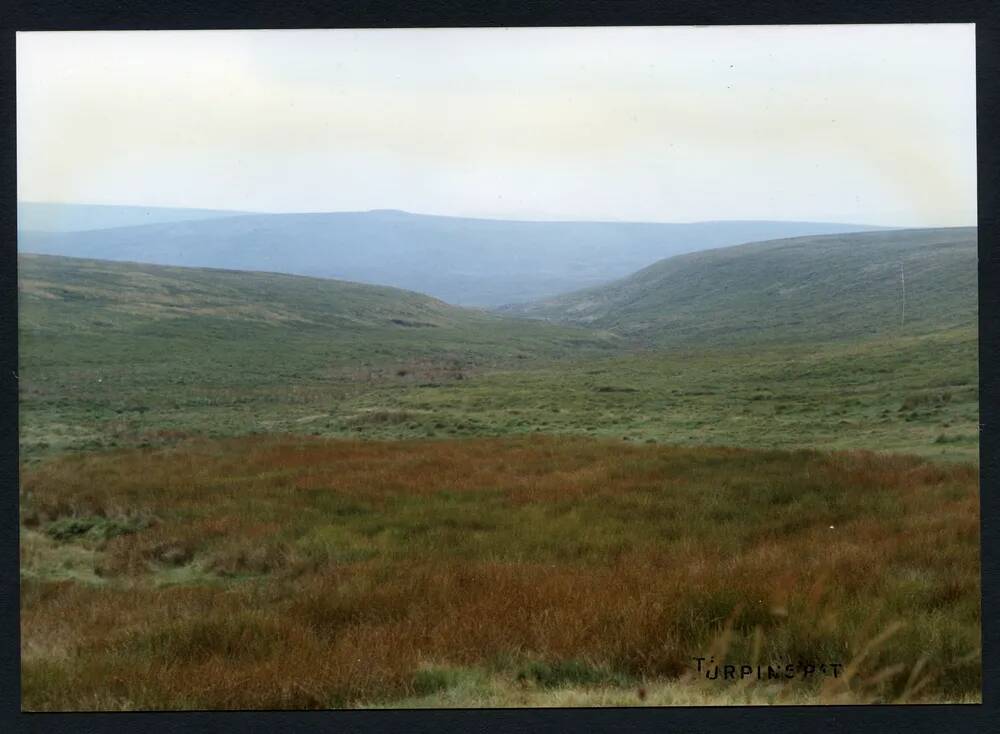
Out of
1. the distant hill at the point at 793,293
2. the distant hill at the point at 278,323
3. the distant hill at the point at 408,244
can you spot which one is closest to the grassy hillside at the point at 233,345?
the distant hill at the point at 278,323

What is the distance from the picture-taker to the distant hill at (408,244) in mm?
6980

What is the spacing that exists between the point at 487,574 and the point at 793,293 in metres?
4.48

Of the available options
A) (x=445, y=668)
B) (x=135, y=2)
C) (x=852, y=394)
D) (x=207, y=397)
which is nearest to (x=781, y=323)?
(x=852, y=394)

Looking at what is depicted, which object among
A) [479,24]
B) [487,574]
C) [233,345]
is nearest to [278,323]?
[233,345]

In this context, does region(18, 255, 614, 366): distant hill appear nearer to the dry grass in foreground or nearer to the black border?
the dry grass in foreground

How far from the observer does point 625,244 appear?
7262 millimetres

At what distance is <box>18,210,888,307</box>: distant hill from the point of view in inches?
275

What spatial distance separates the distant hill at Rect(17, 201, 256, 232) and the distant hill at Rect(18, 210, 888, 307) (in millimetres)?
63

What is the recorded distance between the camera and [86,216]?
21.9ft

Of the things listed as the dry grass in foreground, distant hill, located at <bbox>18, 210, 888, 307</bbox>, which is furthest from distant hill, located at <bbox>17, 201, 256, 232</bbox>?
the dry grass in foreground

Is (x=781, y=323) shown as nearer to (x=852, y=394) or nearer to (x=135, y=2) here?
(x=852, y=394)

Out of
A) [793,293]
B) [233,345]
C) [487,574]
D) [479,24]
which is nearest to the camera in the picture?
[479,24]

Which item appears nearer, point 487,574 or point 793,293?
point 487,574

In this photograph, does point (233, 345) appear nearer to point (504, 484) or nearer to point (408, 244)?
point (408, 244)
